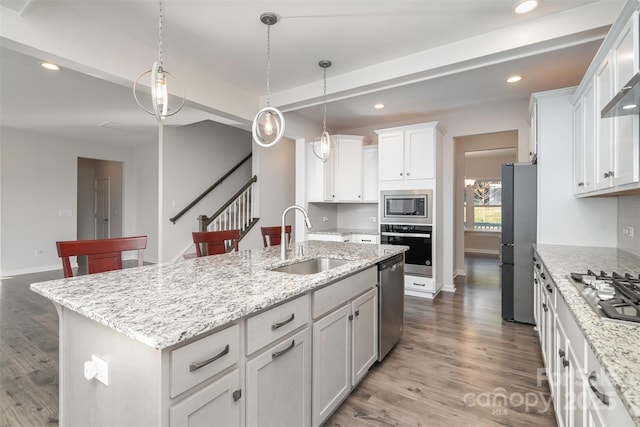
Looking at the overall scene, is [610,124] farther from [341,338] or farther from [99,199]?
[99,199]

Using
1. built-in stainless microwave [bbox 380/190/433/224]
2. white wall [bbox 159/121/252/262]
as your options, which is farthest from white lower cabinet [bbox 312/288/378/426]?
white wall [bbox 159/121/252/262]

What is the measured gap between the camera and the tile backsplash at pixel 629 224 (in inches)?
92.3

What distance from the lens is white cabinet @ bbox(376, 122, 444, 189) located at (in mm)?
4234

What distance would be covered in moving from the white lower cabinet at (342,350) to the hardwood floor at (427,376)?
0.56ft

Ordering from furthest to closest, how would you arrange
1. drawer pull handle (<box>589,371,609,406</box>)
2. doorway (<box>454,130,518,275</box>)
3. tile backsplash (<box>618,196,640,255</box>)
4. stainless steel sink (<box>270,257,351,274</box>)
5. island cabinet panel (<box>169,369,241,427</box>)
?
doorway (<box>454,130,518,275</box>)
tile backsplash (<box>618,196,640,255</box>)
stainless steel sink (<box>270,257,351,274</box>)
island cabinet panel (<box>169,369,241,427</box>)
drawer pull handle (<box>589,371,609,406</box>)

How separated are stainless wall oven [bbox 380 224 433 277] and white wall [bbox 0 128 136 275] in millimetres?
6784

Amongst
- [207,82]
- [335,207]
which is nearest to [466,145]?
[335,207]

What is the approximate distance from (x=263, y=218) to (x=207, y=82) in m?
2.33

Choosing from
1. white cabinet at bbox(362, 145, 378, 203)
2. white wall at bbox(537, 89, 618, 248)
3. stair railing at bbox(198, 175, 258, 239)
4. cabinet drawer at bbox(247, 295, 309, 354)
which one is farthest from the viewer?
stair railing at bbox(198, 175, 258, 239)

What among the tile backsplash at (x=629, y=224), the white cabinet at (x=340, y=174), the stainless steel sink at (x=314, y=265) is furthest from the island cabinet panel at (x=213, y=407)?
→ the white cabinet at (x=340, y=174)

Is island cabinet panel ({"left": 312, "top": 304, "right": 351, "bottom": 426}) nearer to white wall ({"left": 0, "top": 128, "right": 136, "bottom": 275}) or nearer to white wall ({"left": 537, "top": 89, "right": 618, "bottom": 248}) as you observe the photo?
white wall ({"left": 537, "top": 89, "right": 618, "bottom": 248})

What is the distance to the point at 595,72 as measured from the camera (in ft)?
6.96

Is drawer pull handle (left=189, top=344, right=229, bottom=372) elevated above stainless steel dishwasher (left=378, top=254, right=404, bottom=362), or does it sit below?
above

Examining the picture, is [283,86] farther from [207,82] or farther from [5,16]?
[5,16]
